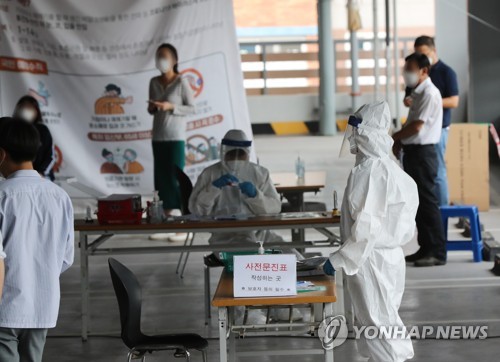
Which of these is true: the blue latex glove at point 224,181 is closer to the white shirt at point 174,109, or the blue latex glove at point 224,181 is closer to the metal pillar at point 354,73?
the white shirt at point 174,109

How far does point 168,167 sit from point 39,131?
4.72 ft

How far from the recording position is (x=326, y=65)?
18.0 metres

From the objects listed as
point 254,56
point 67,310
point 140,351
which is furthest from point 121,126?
point 254,56

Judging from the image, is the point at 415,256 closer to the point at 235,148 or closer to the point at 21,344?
the point at 235,148

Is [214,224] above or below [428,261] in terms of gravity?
above

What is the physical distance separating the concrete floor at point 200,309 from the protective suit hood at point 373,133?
4.20ft

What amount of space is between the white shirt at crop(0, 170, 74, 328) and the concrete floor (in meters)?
1.92

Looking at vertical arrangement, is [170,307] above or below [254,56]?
below

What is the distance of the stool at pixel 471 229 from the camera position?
7.76 m

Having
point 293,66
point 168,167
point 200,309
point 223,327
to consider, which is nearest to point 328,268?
point 223,327

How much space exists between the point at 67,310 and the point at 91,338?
0.79 meters

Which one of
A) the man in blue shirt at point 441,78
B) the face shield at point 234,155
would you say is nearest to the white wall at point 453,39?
the man in blue shirt at point 441,78

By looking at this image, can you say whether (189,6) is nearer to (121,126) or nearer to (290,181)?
(121,126)

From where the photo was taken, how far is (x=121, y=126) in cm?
966
